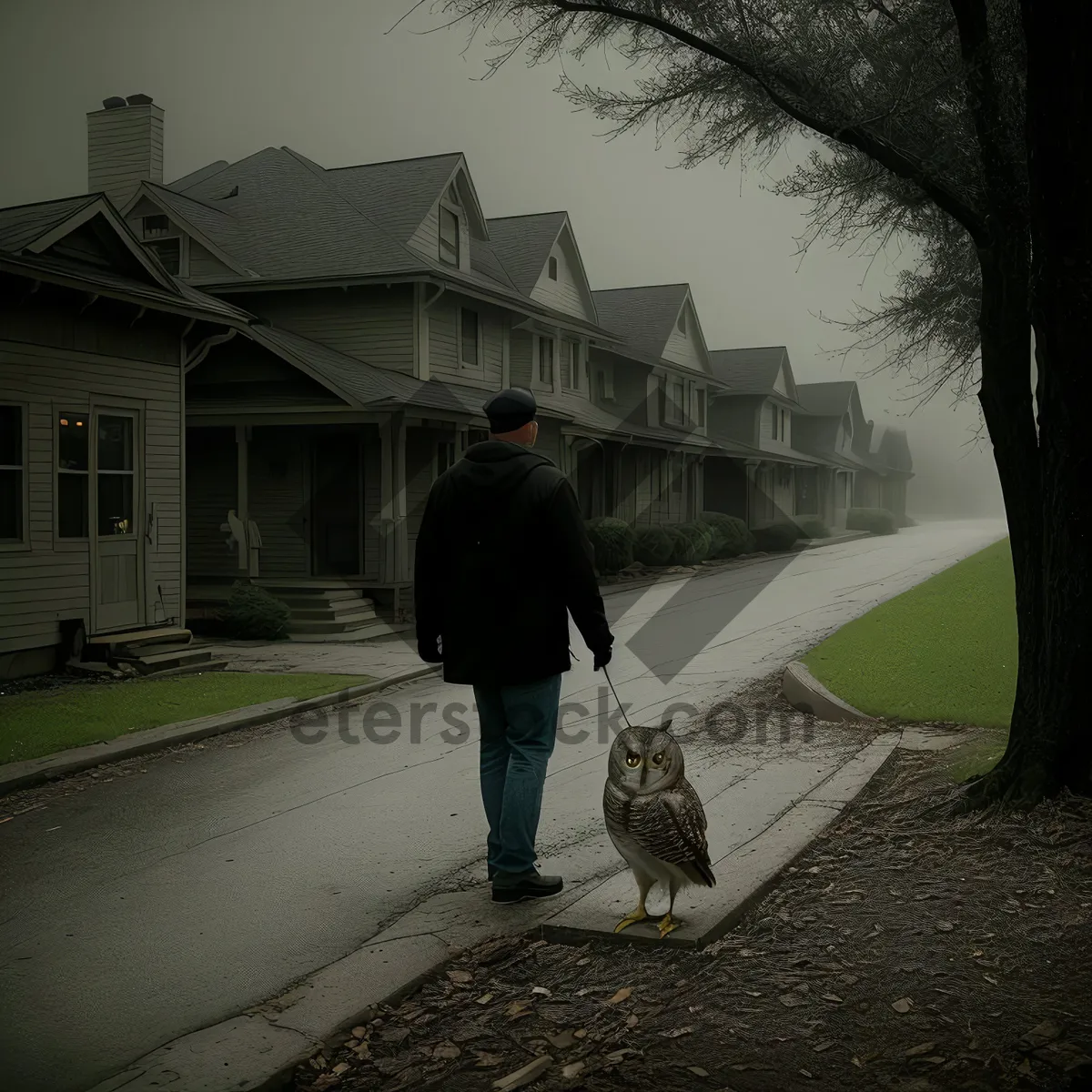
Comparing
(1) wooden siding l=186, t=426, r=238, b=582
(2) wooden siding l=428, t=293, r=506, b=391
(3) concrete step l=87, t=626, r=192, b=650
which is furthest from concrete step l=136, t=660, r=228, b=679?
(2) wooden siding l=428, t=293, r=506, b=391

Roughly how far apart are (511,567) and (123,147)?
78.3 ft

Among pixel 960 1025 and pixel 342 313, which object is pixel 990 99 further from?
pixel 342 313

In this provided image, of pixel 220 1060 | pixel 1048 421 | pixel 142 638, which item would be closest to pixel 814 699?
pixel 1048 421

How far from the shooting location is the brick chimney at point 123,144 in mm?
25297

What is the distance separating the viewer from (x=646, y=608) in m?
20.3

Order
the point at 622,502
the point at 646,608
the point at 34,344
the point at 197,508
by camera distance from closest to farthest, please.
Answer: the point at 34,344
the point at 646,608
the point at 197,508
the point at 622,502

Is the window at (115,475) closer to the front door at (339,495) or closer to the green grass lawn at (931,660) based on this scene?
the front door at (339,495)

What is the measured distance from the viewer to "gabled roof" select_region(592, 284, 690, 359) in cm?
3956

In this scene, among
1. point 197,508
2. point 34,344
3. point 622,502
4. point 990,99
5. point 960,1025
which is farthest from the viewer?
point 622,502

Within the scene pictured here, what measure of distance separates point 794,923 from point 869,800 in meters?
2.33

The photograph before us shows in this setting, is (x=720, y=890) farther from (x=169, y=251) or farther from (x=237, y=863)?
(x=169, y=251)

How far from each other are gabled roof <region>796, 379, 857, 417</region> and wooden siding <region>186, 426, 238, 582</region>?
44.7 metres

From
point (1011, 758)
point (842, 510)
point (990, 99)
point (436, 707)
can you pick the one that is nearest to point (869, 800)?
point (1011, 758)

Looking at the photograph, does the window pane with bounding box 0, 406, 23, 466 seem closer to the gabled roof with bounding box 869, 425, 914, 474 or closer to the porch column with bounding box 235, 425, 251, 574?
the porch column with bounding box 235, 425, 251, 574
